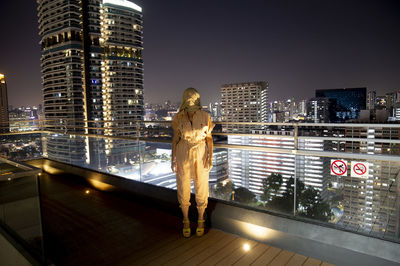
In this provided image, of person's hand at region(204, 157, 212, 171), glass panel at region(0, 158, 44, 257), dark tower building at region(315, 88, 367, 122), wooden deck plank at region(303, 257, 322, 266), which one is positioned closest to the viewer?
glass panel at region(0, 158, 44, 257)

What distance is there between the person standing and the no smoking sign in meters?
1.35

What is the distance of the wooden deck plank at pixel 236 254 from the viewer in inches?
89.7

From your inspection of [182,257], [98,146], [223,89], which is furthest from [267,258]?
[223,89]

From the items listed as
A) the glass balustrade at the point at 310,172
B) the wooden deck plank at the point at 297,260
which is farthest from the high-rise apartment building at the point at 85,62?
the wooden deck plank at the point at 297,260

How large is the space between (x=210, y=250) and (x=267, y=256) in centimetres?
56

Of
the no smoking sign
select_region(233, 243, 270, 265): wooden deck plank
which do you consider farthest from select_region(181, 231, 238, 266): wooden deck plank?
the no smoking sign

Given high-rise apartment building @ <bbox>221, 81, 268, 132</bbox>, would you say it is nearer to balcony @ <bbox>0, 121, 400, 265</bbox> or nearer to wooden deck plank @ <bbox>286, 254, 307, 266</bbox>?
balcony @ <bbox>0, 121, 400, 265</bbox>

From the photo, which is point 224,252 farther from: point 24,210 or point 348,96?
point 348,96

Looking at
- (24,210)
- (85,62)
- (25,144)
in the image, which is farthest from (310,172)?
(85,62)

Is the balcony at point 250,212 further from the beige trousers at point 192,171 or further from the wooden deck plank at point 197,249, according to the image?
the beige trousers at point 192,171

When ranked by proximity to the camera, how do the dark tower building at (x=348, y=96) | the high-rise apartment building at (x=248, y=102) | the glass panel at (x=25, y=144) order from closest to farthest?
the glass panel at (x=25, y=144) → the dark tower building at (x=348, y=96) → the high-rise apartment building at (x=248, y=102)

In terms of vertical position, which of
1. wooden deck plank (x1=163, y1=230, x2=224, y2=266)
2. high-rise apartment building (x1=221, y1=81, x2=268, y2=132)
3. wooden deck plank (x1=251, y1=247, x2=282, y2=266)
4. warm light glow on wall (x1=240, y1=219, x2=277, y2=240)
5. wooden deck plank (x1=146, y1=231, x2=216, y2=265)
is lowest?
wooden deck plank (x1=146, y1=231, x2=216, y2=265)

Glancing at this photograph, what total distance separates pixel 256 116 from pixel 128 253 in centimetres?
8747

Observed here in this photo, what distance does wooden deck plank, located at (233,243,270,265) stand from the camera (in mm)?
2270
